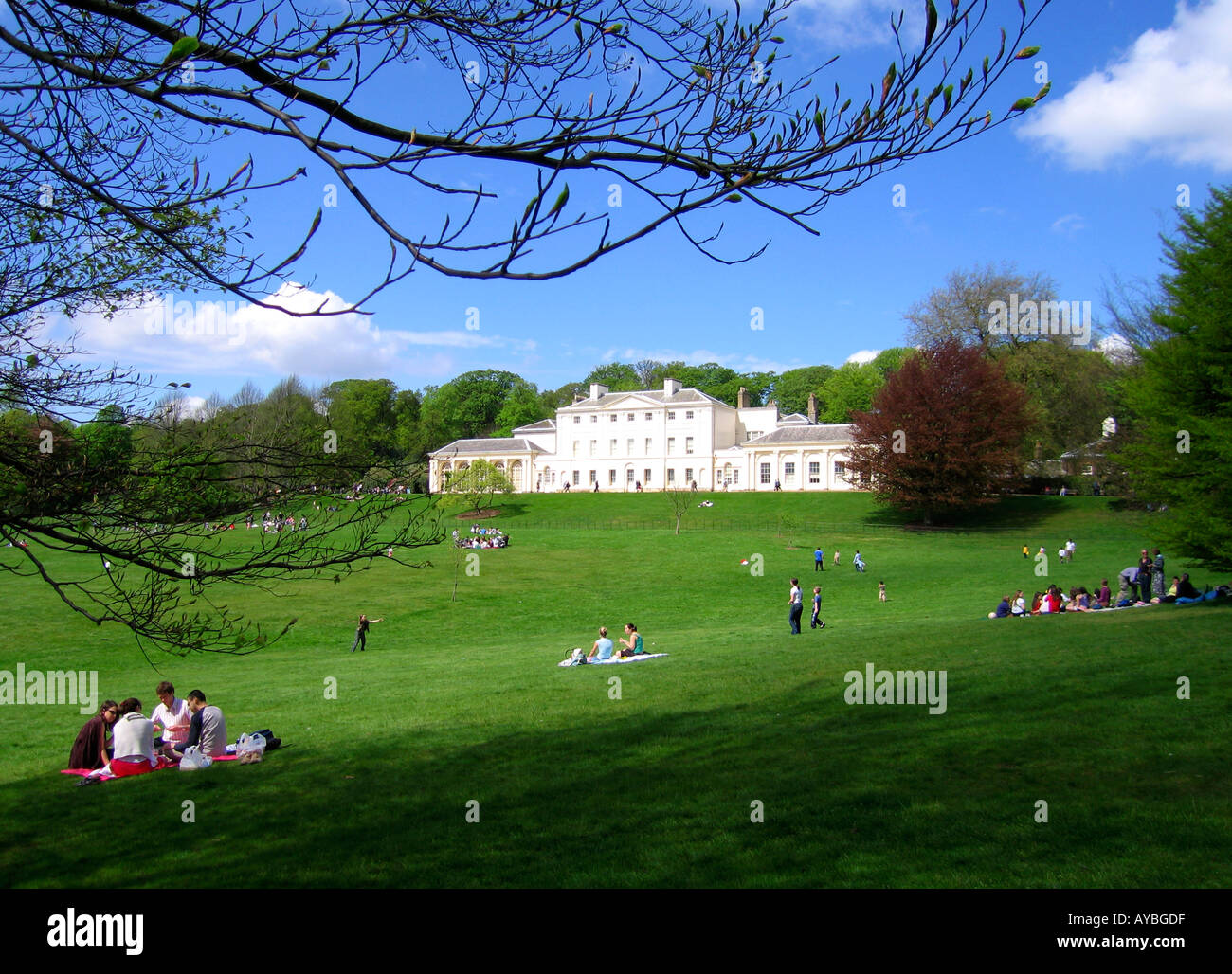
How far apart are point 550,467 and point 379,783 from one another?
84839mm

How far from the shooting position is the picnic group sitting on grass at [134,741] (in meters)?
10.4

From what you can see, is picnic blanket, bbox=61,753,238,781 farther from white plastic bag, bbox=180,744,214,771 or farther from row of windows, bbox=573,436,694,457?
row of windows, bbox=573,436,694,457

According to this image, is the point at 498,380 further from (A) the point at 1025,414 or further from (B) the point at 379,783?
(B) the point at 379,783

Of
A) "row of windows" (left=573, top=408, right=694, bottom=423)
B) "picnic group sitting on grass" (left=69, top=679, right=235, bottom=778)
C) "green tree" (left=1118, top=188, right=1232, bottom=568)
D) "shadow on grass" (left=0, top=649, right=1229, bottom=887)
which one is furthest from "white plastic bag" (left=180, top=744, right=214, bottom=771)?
"row of windows" (left=573, top=408, right=694, bottom=423)

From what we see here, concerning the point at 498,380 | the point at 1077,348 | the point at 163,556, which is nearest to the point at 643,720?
the point at 163,556

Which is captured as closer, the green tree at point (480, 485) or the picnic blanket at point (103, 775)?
the picnic blanket at point (103, 775)

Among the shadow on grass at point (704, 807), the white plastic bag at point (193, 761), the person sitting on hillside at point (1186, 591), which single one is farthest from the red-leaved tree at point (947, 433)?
the white plastic bag at point (193, 761)

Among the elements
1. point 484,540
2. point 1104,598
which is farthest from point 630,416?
point 1104,598

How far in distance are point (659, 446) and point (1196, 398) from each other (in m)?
69.4

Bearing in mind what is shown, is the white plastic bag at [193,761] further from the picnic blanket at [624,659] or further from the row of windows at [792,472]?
the row of windows at [792,472]

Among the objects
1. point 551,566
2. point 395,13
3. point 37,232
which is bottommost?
point 551,566

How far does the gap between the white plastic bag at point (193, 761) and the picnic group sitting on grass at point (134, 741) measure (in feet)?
0.39

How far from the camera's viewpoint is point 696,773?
28.9ft
